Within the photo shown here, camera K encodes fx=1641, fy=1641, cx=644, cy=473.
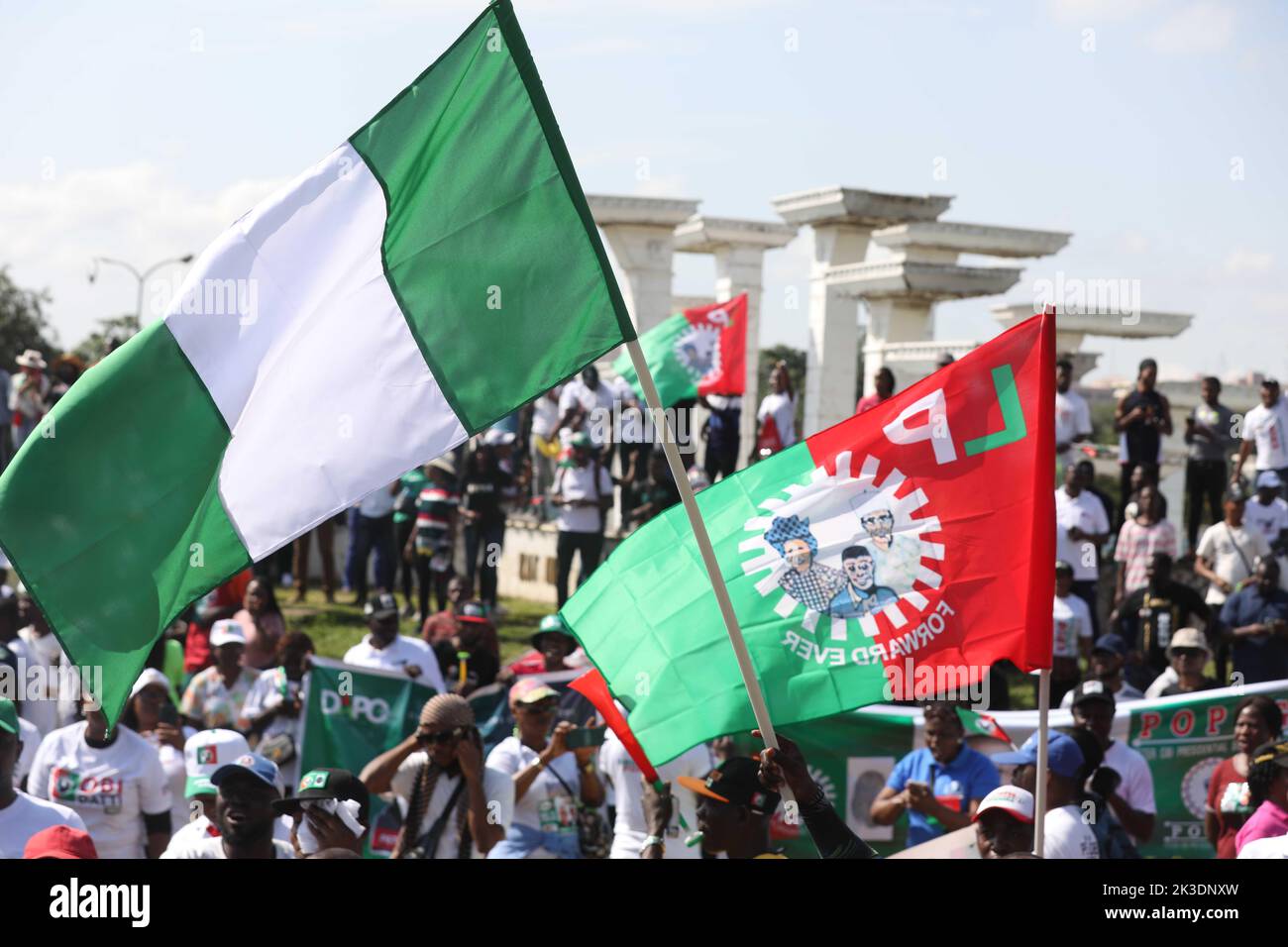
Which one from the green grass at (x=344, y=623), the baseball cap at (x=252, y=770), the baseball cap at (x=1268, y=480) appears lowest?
the baseball cap at (x=252, y=770)

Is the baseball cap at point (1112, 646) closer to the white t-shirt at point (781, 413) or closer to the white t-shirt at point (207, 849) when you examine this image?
the white t-shirt at point (207, 849)

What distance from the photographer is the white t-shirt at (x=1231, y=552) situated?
1284 cm

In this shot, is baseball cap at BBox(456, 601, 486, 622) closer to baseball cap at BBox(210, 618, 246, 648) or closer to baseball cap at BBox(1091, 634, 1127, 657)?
baseball cap at BBox(210, 618, 246, 648)

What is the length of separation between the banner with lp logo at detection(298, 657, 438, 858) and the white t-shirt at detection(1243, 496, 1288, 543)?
7.14m

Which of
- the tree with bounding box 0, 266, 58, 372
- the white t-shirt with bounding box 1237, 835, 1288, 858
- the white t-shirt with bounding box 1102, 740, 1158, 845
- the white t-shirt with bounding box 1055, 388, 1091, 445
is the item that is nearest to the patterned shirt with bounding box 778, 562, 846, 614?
the white t-shirt with bounding box 1237, 835, 1288, 858

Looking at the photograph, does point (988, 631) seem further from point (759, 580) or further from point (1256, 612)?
point (1256, 612)

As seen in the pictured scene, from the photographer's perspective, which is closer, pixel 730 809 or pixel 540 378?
pixel 540 378

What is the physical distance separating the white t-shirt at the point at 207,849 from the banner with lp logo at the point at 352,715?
3.32 metres

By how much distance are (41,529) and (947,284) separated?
1424cm

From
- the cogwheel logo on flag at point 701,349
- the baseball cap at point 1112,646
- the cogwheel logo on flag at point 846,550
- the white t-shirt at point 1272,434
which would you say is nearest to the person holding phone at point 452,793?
the cogwheel logo on flag at point 846,550

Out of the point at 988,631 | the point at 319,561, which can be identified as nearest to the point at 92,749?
the point at 988,631

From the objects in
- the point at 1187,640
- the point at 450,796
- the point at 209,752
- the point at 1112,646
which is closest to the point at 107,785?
the point at 209,752

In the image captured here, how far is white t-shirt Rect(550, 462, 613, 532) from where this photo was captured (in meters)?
15.3

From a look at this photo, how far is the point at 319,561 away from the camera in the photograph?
62.4 feet
